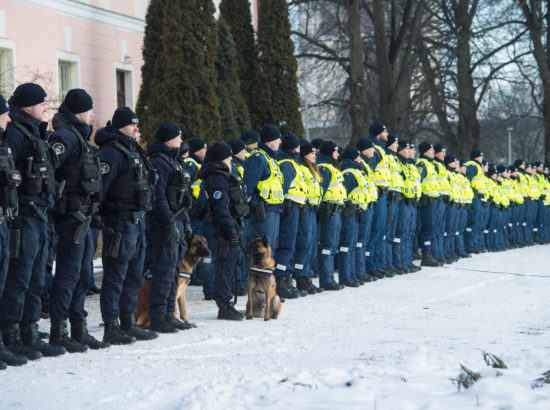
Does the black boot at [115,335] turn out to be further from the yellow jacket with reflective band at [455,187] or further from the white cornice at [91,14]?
the white cornice at [91,14]

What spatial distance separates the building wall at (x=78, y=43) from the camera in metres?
19.8

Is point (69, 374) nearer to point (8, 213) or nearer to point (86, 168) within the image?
point (8, 213)

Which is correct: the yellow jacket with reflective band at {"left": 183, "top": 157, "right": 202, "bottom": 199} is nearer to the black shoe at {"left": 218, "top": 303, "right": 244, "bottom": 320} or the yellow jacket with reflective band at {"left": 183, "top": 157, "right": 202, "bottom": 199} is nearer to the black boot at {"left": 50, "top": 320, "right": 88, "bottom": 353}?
the black shoe at {"left": 218, "top": 303, "right": 244, "bottom": 320}

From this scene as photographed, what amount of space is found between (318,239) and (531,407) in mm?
8540

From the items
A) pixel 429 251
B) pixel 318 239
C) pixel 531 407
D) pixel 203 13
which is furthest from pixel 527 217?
pixel 531 407

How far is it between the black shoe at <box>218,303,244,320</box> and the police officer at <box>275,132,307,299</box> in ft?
7.17

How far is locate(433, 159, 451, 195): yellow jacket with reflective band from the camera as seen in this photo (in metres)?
18.6

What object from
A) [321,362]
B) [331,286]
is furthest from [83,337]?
[331,286]

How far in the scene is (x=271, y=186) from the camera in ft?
39.7

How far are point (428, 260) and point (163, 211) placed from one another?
31.7 feet

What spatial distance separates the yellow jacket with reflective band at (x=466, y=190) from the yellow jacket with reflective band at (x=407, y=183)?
3.52 m

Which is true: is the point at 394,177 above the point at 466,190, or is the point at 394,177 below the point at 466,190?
above

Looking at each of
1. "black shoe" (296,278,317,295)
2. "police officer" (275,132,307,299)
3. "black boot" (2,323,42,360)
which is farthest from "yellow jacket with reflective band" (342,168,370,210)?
"black boot" (2,323,42,360)

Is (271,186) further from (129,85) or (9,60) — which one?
(129,85)
